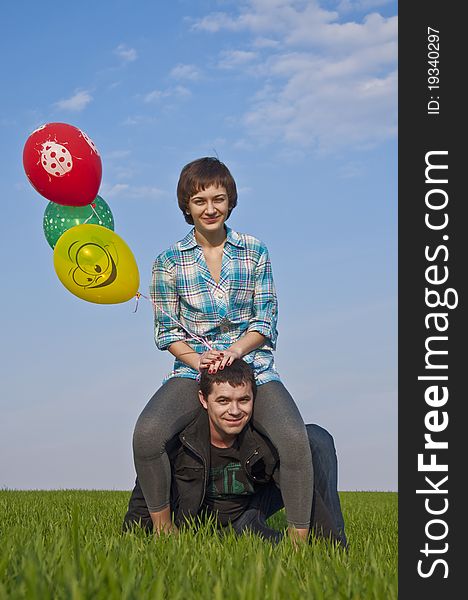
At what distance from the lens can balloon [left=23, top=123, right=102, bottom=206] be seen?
18.3 feet

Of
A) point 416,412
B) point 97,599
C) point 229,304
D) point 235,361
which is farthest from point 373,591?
point 229,304

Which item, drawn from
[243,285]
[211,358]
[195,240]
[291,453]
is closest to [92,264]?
[195,240]

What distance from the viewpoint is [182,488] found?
4715 millimetres

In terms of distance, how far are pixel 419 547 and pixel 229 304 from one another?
104 inches

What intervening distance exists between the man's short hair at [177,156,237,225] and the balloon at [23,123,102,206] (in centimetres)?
120

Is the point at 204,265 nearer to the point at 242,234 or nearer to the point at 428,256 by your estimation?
the point at 242,234

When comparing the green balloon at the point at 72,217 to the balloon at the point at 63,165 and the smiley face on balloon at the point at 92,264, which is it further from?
the smiley face on balloon at the point at 92,264

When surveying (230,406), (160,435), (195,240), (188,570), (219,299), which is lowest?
(188,570)

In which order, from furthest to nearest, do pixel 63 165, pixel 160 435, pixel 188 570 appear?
pixel 63 165, pixel 160 435, pixel 188 570

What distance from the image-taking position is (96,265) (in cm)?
505

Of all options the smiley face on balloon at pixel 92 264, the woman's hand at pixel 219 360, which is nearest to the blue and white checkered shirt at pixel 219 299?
the woman's hand at pixel 219 360

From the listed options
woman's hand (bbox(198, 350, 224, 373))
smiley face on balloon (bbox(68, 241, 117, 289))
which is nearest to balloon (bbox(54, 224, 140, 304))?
smiley face on balloon (bbox(68, 241, 117, 289))

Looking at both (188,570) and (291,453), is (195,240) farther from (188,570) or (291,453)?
(188,570)

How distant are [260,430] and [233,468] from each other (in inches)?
15.8
